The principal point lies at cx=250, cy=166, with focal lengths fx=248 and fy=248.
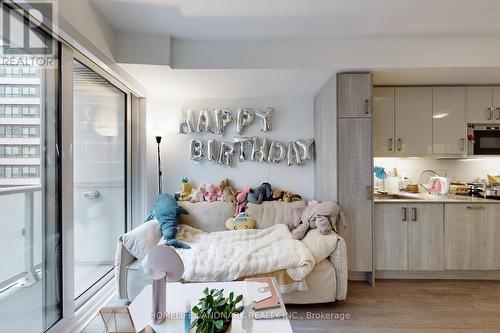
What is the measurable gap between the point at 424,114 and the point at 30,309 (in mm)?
4111

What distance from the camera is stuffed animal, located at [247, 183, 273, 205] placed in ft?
10.4

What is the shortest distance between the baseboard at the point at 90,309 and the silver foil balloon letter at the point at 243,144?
2.04 meters

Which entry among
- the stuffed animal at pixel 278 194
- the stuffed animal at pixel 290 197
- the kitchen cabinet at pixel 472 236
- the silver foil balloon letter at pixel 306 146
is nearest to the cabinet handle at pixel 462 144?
the kitchen cabinet at pixel 472 236

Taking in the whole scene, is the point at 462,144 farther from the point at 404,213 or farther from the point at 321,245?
the point at 321,245

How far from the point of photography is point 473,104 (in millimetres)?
2920

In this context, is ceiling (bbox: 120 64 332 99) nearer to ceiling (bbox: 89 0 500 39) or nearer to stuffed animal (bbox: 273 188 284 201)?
ceiling (bbox: 89 0 500 39)

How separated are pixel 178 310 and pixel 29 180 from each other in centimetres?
134

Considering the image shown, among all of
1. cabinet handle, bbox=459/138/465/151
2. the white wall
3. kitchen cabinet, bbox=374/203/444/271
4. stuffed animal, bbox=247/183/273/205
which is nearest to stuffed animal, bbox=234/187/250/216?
stuffed animal, bbox=247/183/273/205

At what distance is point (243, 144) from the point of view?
11.1ft

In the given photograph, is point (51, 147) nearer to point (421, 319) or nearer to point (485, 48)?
point (421, 319)

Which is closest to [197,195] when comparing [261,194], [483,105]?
[261,194]

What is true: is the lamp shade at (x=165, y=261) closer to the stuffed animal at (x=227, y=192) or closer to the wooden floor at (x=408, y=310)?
the wooden floor at (x=408, y=310)

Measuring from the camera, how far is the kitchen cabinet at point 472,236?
2.68 meters

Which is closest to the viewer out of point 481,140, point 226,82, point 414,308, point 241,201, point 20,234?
point 20,234
